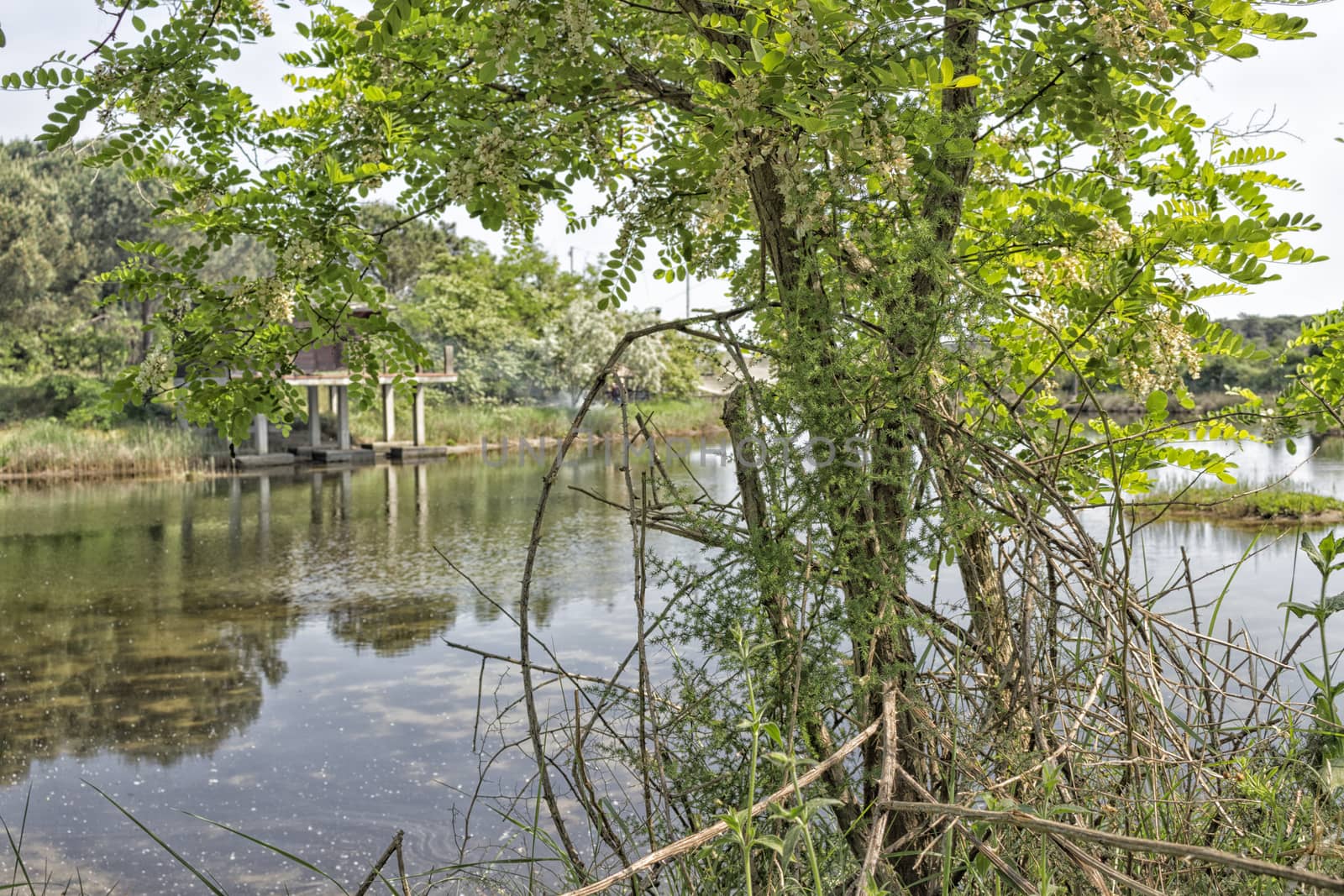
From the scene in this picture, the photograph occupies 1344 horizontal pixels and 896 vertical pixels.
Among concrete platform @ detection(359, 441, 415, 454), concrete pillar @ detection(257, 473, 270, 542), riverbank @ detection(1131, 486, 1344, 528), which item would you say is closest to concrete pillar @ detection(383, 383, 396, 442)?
concrete platform @ detection(359, 441, 415, 454)

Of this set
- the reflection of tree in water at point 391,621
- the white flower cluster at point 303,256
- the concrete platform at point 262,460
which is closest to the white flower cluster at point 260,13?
the white flower cluster at point 303,256

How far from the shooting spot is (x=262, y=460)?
68.6 feet

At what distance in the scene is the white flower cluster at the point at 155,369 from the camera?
2936 mm

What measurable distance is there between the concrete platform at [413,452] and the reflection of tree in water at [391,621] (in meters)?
13.1

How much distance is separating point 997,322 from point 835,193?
146 centimetres

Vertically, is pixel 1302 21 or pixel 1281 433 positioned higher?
pixel 1302 21

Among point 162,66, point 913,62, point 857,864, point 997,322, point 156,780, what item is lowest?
point 156,780

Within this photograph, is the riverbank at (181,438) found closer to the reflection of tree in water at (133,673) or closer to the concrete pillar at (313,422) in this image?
the concrete pillar at (313,422)

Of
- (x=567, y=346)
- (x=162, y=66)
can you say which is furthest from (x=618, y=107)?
(x=567, y=346)

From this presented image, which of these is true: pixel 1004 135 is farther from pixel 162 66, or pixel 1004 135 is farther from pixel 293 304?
pixel 162 66

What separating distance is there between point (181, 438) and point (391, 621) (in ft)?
45.7

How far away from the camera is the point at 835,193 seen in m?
1.98

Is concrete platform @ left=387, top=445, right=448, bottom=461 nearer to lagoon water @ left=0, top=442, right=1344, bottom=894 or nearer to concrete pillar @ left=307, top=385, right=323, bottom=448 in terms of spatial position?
concrete pillar @ left=307, top=385, right=323, bottom=448

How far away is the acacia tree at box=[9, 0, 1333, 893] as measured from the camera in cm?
178
